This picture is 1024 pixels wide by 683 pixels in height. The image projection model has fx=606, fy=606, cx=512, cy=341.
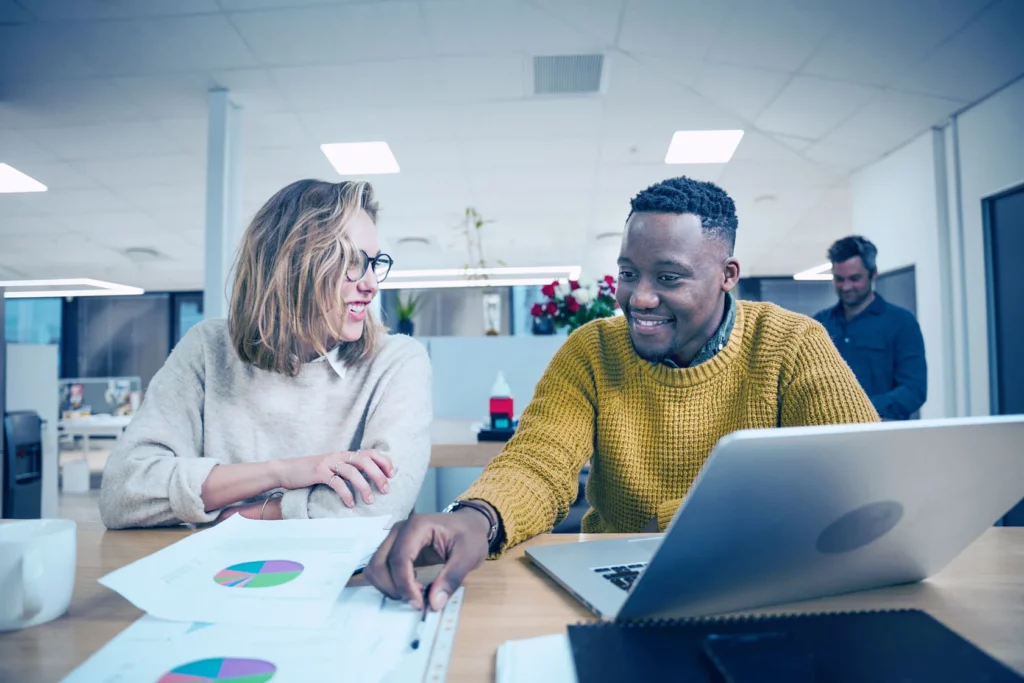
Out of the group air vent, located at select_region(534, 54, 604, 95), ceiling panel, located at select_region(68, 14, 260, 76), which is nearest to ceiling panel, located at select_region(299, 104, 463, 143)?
air vent, located at select_region(534, 54, 604, 95)

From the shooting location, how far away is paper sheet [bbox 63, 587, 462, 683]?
0.46 metres

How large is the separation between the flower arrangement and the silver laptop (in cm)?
209

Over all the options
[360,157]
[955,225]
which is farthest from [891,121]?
[360,157]

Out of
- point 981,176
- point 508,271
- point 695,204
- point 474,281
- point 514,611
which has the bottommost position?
point 514,611

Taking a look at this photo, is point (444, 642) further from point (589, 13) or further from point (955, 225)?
point (955, 225)

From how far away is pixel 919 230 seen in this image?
4.34 m

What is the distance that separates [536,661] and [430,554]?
23 centimetres

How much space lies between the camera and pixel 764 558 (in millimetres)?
528

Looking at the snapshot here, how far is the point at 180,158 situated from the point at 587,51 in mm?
3394

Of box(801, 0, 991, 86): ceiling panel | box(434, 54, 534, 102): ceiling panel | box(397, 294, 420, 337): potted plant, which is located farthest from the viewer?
box(434, 54, 534, 102): ceiling panel

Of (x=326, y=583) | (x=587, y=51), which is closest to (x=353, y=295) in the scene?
(x=326, y=583)

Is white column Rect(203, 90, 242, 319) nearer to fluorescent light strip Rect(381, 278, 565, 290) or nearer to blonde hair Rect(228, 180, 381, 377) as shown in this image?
blonde hair Rect(228, 180, 381, 377)

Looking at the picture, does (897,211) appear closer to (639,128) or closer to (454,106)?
(639,128)

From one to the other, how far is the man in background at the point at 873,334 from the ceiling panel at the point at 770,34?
108cm
